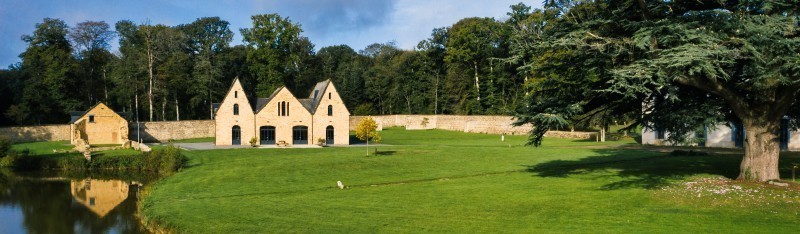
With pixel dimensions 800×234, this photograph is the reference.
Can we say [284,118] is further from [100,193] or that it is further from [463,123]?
[463,123]

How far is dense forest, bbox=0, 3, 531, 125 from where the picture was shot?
201 ft

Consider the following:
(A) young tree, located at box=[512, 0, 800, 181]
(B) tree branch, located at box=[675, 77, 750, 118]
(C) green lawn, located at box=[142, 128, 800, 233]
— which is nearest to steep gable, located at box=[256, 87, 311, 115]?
(C) green lawn, located at box=[142, 128, 800, 233]

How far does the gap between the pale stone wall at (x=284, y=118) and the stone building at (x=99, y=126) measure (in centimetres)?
1337

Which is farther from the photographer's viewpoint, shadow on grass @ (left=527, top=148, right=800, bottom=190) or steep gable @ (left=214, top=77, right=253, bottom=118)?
steep gable @ (left=214, top=77, right=253, bottom=118)

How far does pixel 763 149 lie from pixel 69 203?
28.3 metres

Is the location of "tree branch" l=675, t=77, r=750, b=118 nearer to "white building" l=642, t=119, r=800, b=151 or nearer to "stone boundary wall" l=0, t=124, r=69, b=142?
"white building" l=642, t=119, r=800, b=151

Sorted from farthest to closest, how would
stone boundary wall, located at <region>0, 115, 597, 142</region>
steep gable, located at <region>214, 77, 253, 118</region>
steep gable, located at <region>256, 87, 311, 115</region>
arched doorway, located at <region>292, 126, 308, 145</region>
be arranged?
stone boundary wall, located at <region>0, 115, 597, 142</region> < arched doorway, located at <region>292, 126, 308, 145</region> < steep gable, located at <region>256, 87, 311, 115</region> < steep gable, located at <region>214, 77, 253, 118</region>

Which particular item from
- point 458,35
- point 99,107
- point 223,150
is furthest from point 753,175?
point 458,35

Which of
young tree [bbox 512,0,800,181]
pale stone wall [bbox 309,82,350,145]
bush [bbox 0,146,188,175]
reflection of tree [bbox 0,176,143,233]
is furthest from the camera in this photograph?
pale stone wall [bbox 309,82,350,145]

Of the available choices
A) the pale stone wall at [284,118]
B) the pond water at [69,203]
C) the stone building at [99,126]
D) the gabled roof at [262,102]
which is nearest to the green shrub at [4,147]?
the pond water at [69,203]

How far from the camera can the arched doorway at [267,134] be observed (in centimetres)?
5197

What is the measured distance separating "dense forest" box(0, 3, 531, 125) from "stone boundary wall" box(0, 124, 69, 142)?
3.43 metres

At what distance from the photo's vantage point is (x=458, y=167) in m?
31.1

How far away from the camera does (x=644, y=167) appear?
28.3m
